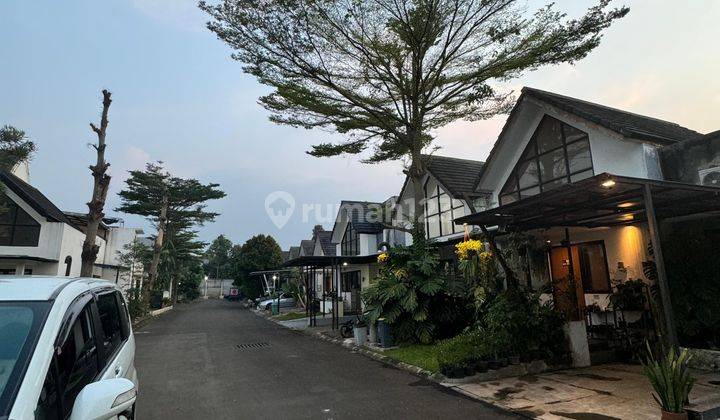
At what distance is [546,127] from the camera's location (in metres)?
Answer: 11.2

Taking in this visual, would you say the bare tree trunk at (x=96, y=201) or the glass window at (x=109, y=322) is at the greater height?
the bare tree trunk at (x=96, y=201)

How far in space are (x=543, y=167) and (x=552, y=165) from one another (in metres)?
0.32

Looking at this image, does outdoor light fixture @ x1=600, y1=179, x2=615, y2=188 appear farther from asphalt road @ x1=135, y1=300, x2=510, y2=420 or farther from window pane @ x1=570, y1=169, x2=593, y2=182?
window pane @ x1=570, y1=169, x2=593, y2=182

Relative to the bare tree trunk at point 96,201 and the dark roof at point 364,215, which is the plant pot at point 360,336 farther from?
the dark roof at point 364,215

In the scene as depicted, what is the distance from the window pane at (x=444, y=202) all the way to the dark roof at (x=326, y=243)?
1471 centimetres

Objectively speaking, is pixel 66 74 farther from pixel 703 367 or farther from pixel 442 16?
pixel 703 367

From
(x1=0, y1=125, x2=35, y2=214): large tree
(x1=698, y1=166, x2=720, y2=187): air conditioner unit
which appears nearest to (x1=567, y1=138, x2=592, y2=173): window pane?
(x1=698, y1=166, x2=720, y2=187): air conditioner unit

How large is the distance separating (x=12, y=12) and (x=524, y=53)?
14.3 metres

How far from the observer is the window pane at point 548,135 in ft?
35.7

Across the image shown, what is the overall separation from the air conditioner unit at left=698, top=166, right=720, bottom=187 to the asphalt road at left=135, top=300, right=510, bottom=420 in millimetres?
6689

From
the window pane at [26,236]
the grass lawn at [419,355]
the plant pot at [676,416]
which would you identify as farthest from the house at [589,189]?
the window pane at [26,236]

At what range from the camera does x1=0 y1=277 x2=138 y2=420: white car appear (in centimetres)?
187

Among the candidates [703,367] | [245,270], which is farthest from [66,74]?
[245,270]

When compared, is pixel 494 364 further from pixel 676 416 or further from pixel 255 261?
pixel 255 261
